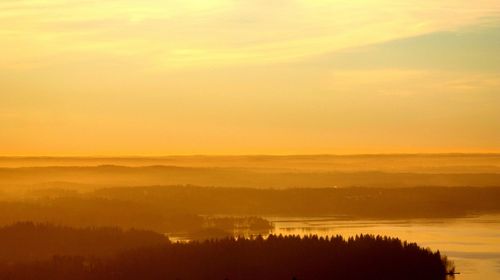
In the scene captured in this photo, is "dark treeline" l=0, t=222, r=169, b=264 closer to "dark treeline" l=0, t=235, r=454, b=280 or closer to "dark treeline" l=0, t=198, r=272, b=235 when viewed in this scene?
"dark treeline" l=0, t=235, r=454, b=280

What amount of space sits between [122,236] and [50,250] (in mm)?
13245

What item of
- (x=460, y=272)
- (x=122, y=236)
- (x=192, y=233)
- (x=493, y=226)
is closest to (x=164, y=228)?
(x=192, y=233)

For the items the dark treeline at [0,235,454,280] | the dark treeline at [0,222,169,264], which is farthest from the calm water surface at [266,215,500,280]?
the dark treeline at [0,222,169,264]

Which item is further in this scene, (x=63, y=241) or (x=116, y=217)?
(x=116, y=217)

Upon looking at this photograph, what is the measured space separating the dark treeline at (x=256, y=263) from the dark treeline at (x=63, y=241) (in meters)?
10.2

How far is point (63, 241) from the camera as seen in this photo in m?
121

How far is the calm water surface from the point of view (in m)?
107

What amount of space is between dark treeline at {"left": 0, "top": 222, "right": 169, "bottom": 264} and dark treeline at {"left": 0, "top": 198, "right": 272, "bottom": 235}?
27.1m

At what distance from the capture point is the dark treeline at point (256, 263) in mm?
91062

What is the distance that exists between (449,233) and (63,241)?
65876mm

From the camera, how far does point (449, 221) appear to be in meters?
193

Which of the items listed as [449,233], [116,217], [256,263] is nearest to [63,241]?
[256,263]

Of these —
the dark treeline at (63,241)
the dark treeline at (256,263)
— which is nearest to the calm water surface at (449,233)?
the dark treeline at (256,263)

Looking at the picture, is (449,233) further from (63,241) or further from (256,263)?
(256,263)
